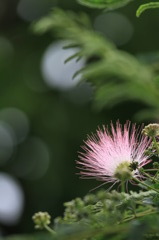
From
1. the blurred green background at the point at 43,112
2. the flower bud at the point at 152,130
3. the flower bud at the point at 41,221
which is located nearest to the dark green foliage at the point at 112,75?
the flower bud at the point at 152,130

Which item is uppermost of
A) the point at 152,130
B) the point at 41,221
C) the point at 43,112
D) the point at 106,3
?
the point at 43,112

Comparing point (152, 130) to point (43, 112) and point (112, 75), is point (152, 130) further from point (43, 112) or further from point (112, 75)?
point (43, 112)

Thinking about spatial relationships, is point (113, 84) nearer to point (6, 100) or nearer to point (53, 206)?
point (53, 206)

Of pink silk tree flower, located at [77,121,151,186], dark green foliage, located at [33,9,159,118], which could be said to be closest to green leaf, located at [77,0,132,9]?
dark green foliage, located at [33,9,159,118]

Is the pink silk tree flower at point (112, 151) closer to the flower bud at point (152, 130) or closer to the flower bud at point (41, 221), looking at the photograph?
the flower bud at point (152, 130)

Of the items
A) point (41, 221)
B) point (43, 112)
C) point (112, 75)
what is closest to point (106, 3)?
point (112, 75)

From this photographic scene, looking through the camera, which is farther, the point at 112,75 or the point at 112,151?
the point at 112,151

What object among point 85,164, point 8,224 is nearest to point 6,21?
point 8,224
